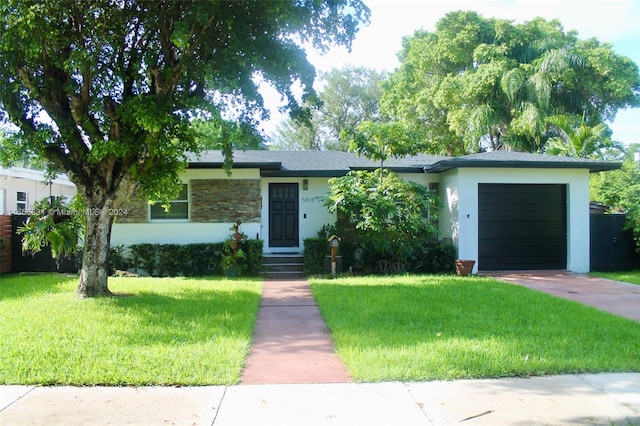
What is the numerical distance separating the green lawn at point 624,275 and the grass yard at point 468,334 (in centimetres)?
380

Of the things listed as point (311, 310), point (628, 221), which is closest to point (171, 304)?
point (311, 310)

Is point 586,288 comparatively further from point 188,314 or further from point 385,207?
point 188,314

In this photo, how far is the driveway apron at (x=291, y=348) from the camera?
5059mm

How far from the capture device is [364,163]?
15.4m

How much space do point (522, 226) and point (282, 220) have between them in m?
6.90

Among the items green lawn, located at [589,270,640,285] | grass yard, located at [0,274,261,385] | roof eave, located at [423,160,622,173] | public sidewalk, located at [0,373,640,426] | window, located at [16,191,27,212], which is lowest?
public sidewalk, located at [0,373,640,426]

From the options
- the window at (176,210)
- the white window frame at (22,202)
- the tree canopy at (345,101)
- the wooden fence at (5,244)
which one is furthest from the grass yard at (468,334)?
the tree canopy at (345,101)

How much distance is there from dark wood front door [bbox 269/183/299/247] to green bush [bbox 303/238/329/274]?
174cm

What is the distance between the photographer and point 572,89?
74.2 ft

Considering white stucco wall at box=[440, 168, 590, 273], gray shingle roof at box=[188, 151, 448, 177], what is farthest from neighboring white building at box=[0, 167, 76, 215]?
white stucco wall at box=[440, 168, 590, 273]

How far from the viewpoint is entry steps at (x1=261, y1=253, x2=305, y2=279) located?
13.2 metres

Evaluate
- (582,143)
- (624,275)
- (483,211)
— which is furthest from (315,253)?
(582,143)

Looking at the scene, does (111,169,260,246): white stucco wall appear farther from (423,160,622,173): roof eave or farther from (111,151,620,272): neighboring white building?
(423,160,622,173): roof eave

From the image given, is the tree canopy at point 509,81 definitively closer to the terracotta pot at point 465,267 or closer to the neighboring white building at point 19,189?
the terracotta pot at point 465,267
